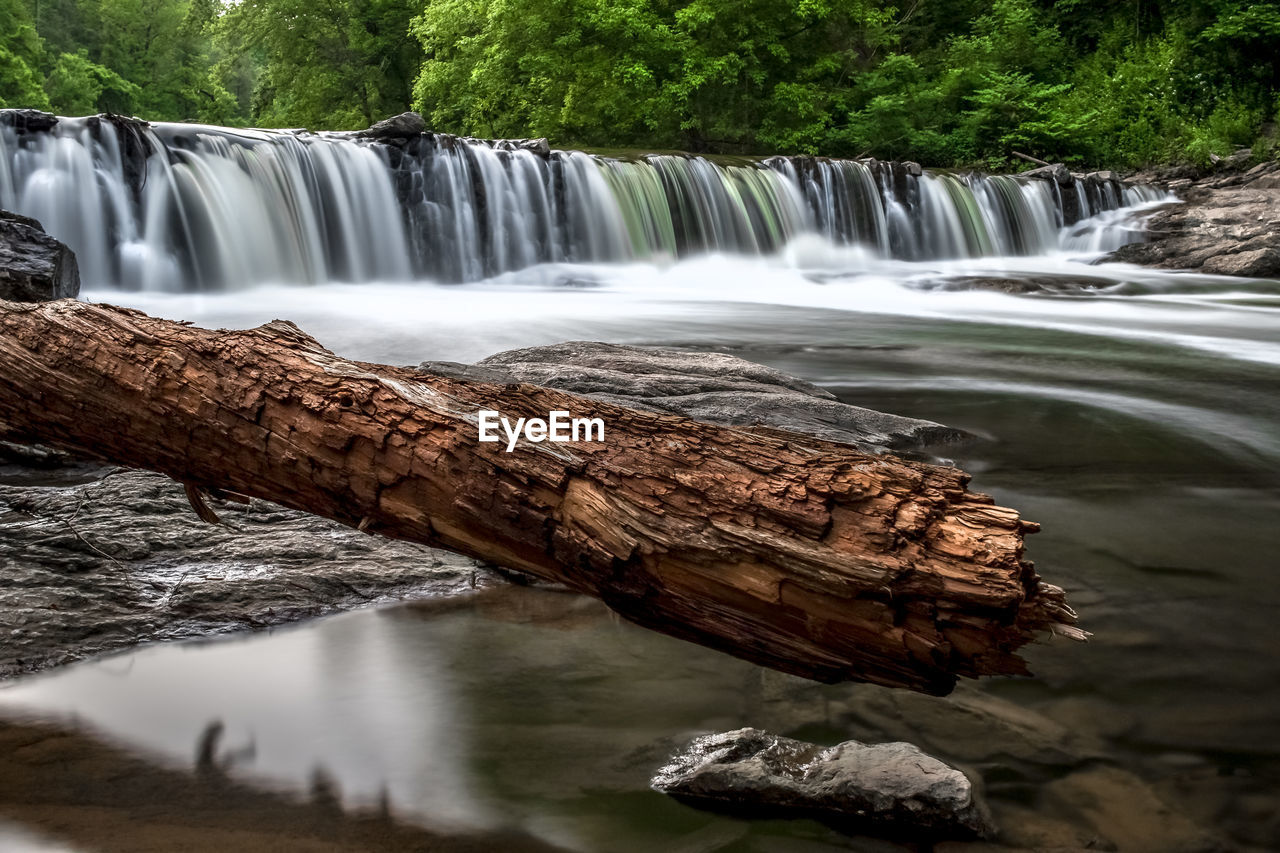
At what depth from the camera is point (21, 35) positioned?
34.8 metres

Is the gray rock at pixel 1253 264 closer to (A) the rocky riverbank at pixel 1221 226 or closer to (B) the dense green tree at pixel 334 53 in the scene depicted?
(A) the rocky riverbank at pixel 1221 226

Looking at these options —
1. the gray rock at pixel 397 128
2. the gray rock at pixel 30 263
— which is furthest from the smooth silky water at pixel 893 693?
the gray rock at pixel 397 128

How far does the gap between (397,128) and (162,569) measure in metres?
12.0

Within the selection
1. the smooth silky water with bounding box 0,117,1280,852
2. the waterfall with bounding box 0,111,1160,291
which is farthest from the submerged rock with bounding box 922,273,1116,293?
the smooth silky water with bounding box 0,117,1280,852

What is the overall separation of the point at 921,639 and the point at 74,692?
7.09ft

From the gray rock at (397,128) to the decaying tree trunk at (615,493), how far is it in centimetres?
1243

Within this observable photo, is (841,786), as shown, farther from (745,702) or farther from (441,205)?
(441,205)

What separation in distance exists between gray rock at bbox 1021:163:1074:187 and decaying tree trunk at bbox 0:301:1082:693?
67.4 ft

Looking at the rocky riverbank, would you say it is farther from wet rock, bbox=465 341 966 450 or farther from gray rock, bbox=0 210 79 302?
gray rock, bbox=0 210 79 302

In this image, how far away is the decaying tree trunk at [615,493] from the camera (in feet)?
5.74

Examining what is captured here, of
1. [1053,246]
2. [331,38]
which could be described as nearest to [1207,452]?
[1053,246]

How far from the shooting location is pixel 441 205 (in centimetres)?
1461

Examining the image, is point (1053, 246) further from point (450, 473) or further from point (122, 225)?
point (450, 473)

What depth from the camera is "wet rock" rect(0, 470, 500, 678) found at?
9.88ft
